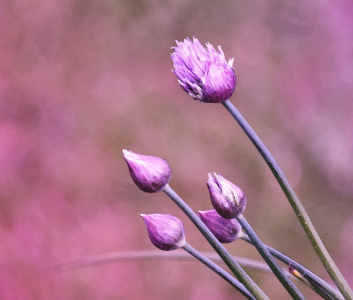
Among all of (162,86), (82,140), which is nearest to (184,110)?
(162,86)

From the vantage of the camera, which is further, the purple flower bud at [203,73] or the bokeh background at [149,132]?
the bokeh background at [149,132]

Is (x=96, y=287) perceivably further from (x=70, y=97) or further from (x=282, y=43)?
(x=282, y=43)

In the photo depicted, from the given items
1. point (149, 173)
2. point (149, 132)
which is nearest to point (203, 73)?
point (149, 173)

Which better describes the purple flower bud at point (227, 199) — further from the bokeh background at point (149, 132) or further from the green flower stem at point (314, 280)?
the bokeh background at point (149, 132)

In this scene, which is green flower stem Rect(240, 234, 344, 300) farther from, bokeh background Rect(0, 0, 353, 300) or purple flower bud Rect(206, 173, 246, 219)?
bokeh background Rect(0, 0, 353, 300)

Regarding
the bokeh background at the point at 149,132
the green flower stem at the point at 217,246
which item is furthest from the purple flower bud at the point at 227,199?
the bokeh background at the point at 149,132

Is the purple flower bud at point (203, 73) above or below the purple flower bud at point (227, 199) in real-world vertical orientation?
above

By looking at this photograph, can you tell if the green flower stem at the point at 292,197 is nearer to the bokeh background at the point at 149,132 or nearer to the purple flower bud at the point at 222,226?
the purple flower bud at the point at 222,226
